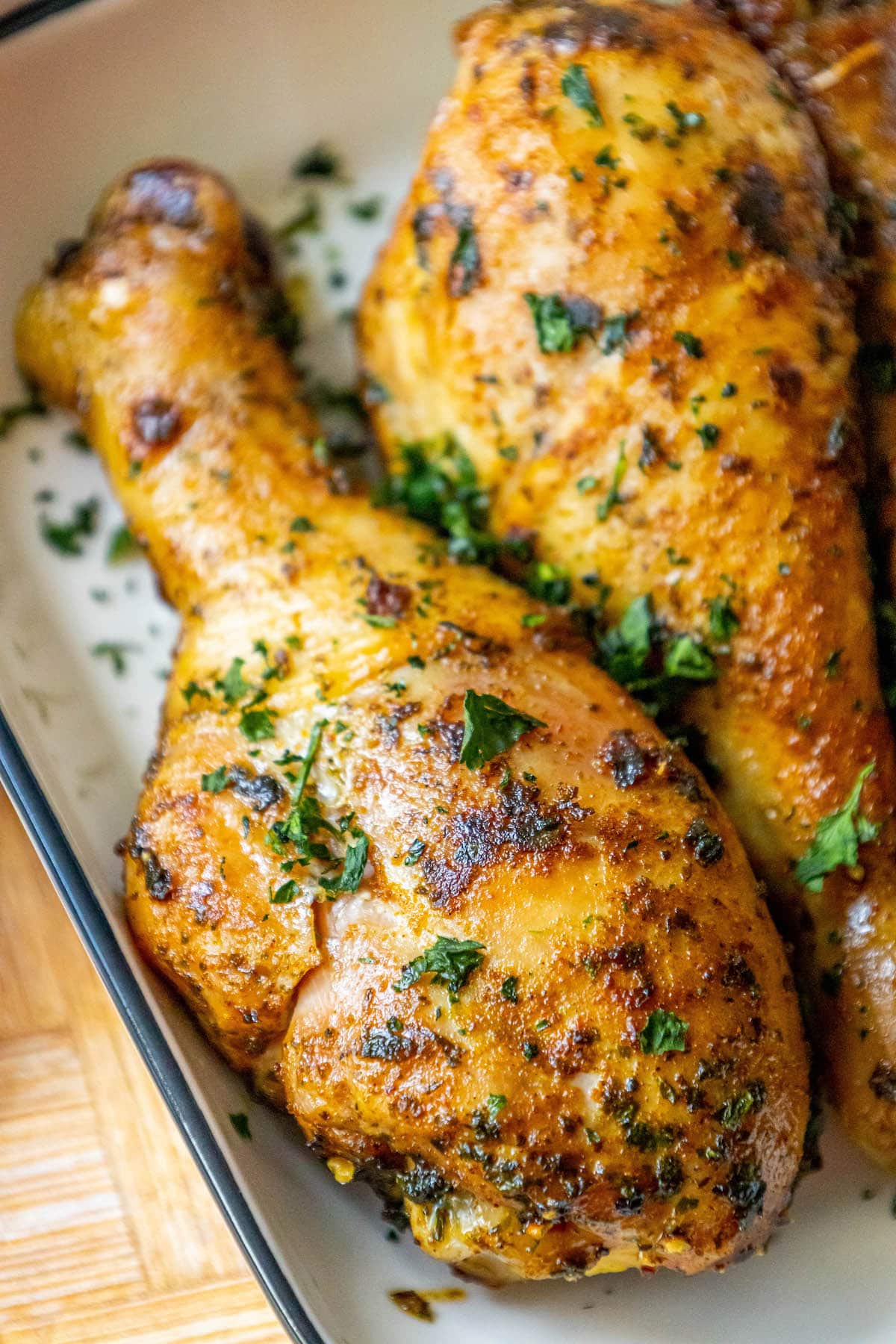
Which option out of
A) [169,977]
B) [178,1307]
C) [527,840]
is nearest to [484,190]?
[527,840]

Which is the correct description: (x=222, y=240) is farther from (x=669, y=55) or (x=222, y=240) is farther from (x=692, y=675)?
(x=692, y=675)

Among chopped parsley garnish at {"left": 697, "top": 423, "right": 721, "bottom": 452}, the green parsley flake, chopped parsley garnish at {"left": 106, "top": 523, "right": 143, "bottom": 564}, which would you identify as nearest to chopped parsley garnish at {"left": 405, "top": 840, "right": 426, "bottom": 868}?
chopped parsley garnish at {"left": 697, "top": 423, "right": 721, "bottom": 452}

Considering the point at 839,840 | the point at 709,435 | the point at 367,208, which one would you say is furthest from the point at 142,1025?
the point at 367,208

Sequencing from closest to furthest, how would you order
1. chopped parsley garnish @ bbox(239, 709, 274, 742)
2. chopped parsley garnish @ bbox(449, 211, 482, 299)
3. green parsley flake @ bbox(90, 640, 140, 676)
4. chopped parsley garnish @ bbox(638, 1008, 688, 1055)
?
1. chopped parsley garnish @ bbox(638, 1008, 688, 1055)
2. chopped parsley garnish @ bbox(239, 709, 274, 742)
3. chopped parsley garnish @ bbox(449, 211, 482, 299)
4. green parsley flake @ bbox(90, 640, 140, 676)

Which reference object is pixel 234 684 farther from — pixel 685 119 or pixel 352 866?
pixel 685 119

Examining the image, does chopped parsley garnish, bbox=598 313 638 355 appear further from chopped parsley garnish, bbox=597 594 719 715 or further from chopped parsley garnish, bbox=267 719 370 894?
chopped parsley garnish, bbox=267 719 370 894

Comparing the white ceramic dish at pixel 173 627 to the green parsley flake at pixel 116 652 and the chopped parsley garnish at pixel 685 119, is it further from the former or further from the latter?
the chopped parsley garnish at pixel 685 119
